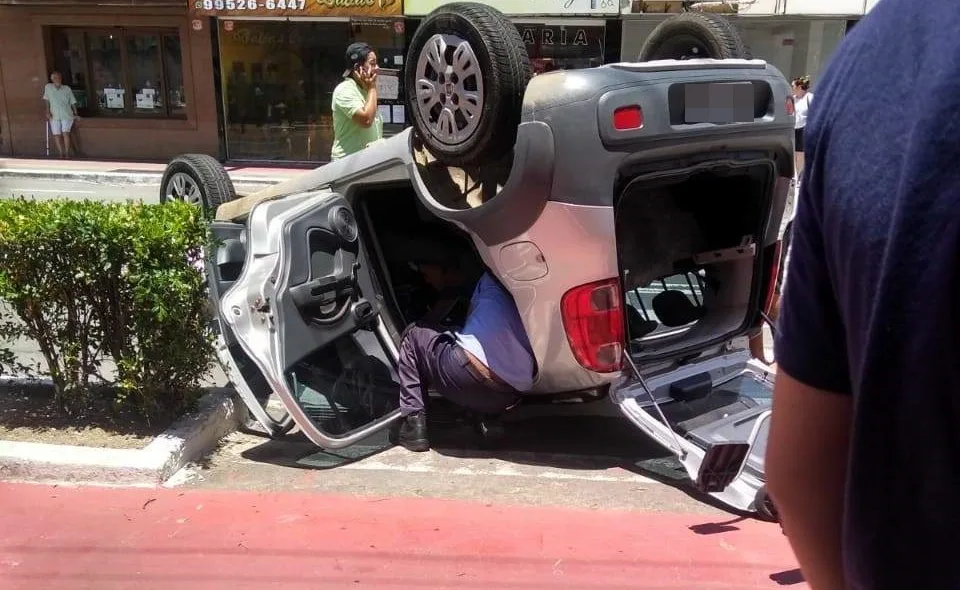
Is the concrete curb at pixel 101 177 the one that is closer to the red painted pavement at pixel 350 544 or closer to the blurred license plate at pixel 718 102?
the red painted pavement at pixel 350 544

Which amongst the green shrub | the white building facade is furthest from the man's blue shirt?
the white building facade

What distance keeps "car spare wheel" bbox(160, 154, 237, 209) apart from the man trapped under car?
3.30m

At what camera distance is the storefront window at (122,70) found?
19188 mm

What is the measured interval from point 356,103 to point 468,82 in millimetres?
3083

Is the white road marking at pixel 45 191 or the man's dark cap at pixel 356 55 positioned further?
the white road marking at pixel 45 191

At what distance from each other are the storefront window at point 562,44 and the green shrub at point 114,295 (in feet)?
45.3

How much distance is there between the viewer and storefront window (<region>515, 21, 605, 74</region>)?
17047 mm

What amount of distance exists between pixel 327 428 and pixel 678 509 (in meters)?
1.66

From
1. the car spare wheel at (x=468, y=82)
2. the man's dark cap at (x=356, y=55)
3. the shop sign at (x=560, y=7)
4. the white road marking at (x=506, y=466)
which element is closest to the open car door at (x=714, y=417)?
the white road marking at (x=506, y=466)

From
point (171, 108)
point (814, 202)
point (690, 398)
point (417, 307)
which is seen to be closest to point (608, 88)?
point (690, 398)

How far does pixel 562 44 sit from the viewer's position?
56.5 ft

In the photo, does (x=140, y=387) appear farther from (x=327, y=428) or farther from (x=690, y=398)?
(x=690, y=398)

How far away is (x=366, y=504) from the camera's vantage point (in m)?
3.67

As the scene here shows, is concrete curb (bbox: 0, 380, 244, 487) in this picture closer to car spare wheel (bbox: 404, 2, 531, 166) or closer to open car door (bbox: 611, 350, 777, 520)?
car spare wheel (bbox: 404, 2, 531, 166)
